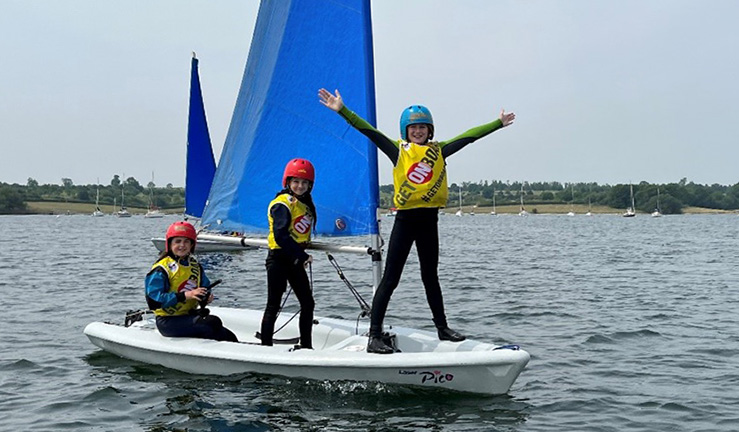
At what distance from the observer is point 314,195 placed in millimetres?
8312

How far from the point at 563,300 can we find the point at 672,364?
6031 millimetres

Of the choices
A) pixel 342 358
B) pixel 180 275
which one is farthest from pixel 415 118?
pixel 180 275

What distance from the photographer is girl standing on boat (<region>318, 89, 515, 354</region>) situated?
22.1ft

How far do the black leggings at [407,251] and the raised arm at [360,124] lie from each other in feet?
1.83

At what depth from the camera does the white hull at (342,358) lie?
6.58 meters

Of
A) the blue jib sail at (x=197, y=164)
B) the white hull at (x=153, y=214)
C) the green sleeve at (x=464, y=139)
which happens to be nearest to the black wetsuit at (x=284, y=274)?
the green sleeve at (x=464, y=139)

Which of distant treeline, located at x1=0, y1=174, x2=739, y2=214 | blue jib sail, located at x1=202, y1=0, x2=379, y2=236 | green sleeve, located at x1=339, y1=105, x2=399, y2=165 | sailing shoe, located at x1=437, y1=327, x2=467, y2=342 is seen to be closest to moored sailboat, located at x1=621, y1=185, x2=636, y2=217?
distant treeline, located at x1=0, y1=174, x2=739, y2=214

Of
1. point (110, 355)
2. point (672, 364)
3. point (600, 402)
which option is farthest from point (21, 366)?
point (672, 364)

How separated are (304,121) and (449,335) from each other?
9.64 ft

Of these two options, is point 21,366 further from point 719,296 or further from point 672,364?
point 719,296

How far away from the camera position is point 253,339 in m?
9.08

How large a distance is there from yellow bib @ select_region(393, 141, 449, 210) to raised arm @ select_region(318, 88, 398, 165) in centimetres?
11

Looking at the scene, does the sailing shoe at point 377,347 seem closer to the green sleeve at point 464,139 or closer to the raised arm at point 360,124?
the raised arm at point 360,124

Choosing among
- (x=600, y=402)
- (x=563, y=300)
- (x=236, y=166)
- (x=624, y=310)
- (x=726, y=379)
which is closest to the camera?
(x=600, y=402)
